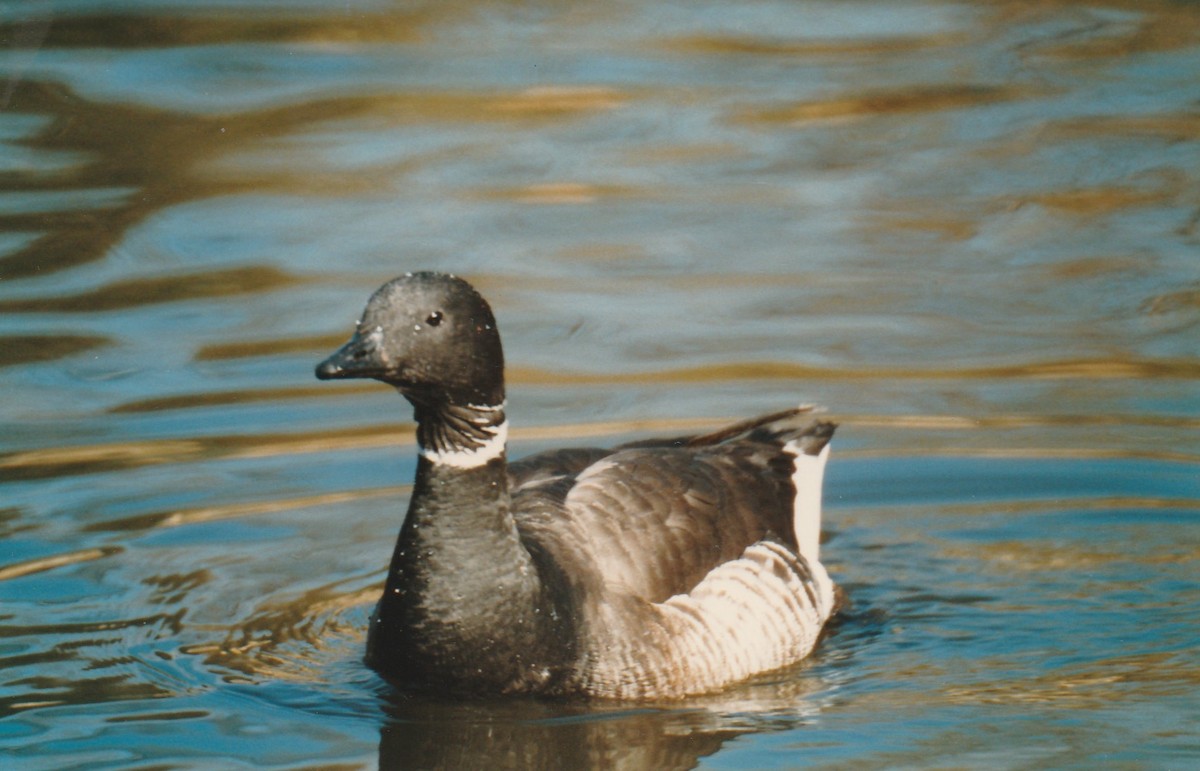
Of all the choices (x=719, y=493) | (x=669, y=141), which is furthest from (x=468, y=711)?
(x=669, y=141)

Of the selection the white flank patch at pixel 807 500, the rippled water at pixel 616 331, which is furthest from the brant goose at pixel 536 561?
the white flank patch at pixel 807 500

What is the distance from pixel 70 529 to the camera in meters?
10.7

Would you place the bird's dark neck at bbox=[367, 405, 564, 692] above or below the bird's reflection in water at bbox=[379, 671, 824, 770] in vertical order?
above

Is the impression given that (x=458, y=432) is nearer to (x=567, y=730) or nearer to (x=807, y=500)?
(x=567, y=730)

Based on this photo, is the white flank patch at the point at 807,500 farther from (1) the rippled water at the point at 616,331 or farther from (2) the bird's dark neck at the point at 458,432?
(2) the bird's dark neck at the point at 458,432

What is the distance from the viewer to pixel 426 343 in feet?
26.1

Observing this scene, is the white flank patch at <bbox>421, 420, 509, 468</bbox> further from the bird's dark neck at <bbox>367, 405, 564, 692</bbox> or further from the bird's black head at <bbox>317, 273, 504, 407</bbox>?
the bird's black head at <bbox>317, 273, 504, 407</bbox>

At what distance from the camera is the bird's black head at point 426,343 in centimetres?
785

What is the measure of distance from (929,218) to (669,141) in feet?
9.34

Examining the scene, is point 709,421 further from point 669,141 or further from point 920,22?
point 920,22

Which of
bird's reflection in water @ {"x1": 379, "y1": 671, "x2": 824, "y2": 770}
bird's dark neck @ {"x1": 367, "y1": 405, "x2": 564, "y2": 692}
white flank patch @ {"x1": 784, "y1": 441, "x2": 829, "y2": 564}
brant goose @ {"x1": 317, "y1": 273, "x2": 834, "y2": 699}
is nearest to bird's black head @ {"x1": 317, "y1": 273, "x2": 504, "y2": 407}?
brant goose @ {"x1": 317, "y1": 273, "x2": 834, "y2": 699}

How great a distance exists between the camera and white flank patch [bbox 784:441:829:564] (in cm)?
1019

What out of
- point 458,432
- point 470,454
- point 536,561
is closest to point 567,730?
point 536,561

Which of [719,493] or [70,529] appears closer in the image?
[719,493]
